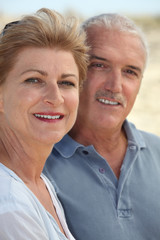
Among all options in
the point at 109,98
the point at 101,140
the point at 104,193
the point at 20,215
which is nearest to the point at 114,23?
the point at 109,98

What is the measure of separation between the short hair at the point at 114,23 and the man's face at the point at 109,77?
0.04 metres

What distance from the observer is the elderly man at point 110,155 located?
7.64 ft

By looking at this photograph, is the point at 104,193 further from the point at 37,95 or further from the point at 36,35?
the point at 36,35

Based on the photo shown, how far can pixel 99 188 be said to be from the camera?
242 centimetres

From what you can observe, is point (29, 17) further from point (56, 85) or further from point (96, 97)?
point (96, 97)

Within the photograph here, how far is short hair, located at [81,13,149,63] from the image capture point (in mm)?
2715

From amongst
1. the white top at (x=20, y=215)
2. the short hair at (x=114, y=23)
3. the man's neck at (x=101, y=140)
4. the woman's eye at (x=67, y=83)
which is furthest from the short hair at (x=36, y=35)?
the man's neck at (x=101, y=140)

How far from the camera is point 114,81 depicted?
2627 mm

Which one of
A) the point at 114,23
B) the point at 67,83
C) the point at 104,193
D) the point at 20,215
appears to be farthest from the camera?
the point at 114,23

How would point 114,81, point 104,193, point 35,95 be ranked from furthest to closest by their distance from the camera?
1. point 114,81
2. point 104,193
3. point 35,95

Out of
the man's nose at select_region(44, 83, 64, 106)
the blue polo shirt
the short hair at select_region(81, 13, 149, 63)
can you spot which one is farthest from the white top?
the short hair at select_region(81, 13, 149, 63)

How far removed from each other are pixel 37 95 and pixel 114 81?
34.7 inches

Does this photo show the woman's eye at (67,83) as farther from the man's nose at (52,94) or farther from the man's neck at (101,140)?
the man's neck at (101,140)

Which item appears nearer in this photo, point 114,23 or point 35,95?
point 35,95
